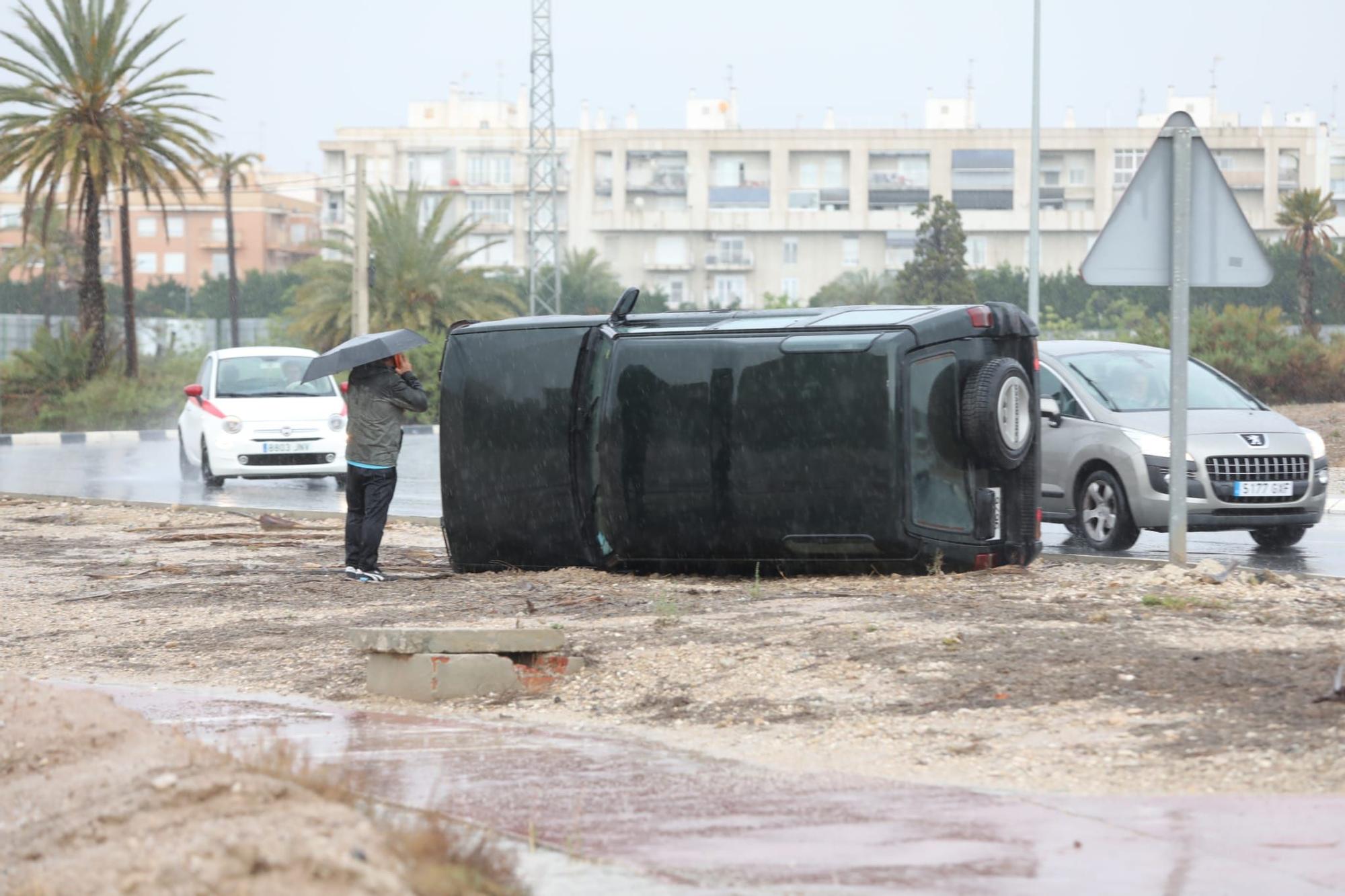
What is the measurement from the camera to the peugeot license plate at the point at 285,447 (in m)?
20.7

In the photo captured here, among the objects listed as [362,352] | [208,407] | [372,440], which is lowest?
[208,407]

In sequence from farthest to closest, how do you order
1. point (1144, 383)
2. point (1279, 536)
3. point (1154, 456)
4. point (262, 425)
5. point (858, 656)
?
point (262, 425), point (1144, 383), point (1279, 536), point (1154, 456), point (858, 656)

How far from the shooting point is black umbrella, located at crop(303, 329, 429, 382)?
1095 cm

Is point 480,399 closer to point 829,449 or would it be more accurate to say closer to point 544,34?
point 829,449

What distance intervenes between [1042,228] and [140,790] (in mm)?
105779

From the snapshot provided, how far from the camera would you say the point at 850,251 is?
110 meters

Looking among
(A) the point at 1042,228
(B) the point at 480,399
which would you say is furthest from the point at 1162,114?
(B) the point at 480,399

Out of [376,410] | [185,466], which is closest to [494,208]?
[185,466]

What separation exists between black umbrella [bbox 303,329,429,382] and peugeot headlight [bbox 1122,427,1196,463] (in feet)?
17.0

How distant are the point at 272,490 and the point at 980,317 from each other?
12792 mm

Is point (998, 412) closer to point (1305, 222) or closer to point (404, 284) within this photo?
point (404, 284)

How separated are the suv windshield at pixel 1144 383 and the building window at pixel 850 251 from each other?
96.0 metres

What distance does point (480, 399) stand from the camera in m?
10.9

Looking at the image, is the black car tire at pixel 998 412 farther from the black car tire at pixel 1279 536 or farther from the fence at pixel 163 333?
the fence at pixel 163 333
